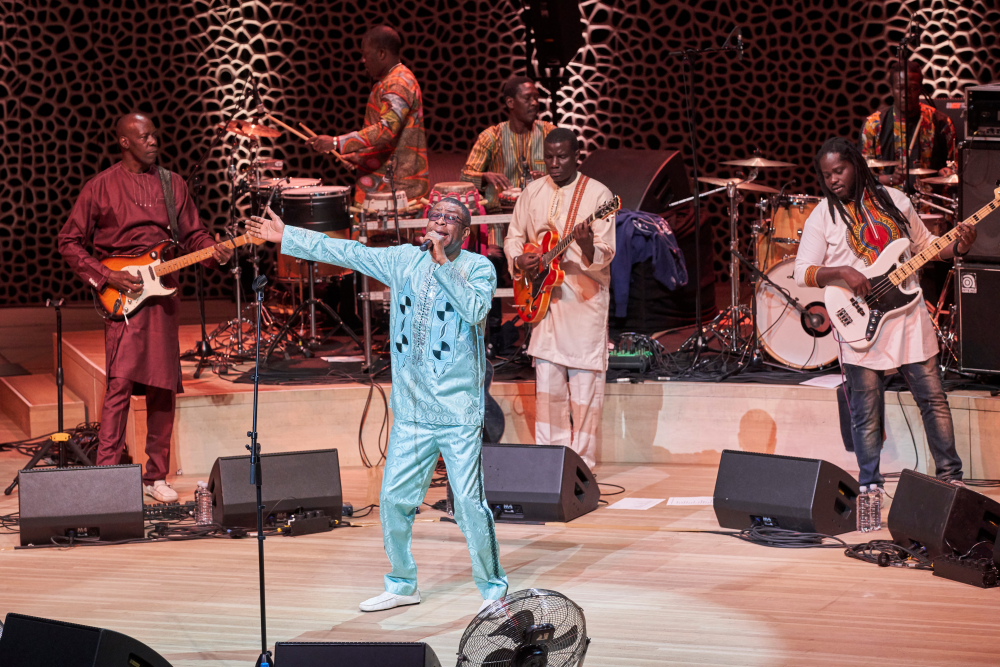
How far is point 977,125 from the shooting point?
709cm

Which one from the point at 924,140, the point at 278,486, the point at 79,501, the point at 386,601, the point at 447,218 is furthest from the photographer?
the point at 924,140

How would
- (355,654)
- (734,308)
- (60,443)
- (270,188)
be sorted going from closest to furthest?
(355,654)
(60,443)
(734,308)
(270,188)

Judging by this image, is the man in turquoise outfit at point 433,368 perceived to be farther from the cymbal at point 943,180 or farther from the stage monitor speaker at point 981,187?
the cymbal at point 943,180

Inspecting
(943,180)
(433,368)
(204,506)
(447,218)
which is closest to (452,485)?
(433,368)

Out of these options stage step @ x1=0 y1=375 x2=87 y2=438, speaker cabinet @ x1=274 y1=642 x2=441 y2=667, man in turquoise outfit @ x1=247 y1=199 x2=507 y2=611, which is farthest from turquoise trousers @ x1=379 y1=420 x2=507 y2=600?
stage step @ x1=0 y1=375 x2=87 y2=438

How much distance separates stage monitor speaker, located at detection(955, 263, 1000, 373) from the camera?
23.5 ft

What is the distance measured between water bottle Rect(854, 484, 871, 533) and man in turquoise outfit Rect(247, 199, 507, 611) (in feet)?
6.84

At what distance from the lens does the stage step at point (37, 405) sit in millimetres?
8727

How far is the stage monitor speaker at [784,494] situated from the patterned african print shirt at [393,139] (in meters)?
3.10

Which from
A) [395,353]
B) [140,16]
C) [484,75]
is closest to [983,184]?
[395,353]

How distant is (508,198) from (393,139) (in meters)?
0.85

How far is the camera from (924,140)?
28.8 ft

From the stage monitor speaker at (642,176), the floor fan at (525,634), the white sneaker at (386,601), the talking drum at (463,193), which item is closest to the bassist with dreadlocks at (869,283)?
the talking drum at (463,193)

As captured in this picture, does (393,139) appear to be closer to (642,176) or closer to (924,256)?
(642,176)
